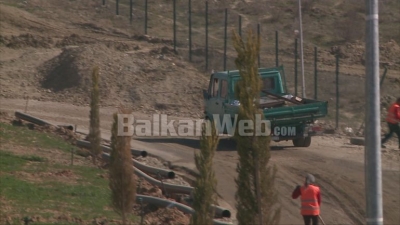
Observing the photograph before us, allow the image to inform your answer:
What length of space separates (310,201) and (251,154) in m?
3.40

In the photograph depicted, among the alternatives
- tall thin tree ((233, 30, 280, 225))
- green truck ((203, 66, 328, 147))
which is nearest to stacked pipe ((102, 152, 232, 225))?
tall thin tree ((233, 30, 280, 225))

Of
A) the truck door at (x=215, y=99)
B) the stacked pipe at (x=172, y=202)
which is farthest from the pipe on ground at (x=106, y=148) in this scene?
the truck door at (x=215, y=99)

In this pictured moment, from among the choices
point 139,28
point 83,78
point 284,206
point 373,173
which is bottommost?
point 284,206

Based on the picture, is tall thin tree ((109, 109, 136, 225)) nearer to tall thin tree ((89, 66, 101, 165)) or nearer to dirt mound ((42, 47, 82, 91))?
tall thin tree ((89, 66, 101, 165))

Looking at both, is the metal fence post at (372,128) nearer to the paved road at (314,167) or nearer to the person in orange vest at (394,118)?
the paved road at (314,167)

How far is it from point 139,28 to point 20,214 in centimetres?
2539

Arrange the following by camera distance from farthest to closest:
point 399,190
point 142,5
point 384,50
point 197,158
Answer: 1. point 142,5
2. point 384,50
3. point 399,190
4. point 197,158

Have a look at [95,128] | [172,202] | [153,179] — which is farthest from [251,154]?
[95,128]

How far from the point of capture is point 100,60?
34375 mm

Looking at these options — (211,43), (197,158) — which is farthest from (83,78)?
(197,158)

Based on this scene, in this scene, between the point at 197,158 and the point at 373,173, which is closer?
the point at 373,173

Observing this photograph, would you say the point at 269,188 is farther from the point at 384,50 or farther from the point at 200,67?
the point at 384,50

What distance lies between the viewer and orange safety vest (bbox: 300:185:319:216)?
1611 centimetres

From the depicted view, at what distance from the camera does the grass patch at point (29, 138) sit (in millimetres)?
23281
